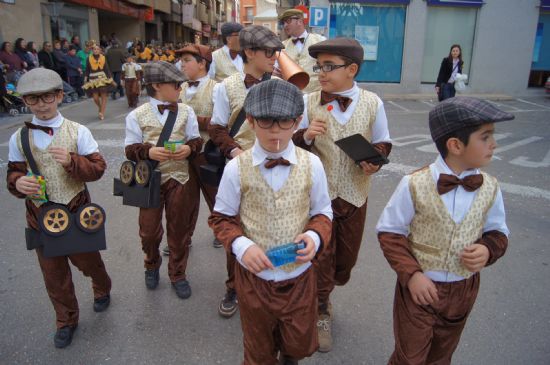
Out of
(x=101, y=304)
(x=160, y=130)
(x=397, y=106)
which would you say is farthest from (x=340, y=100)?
(x=397, y=106)

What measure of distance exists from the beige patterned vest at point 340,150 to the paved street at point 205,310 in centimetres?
102

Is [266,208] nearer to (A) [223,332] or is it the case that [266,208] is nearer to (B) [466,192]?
(B) [466,192]

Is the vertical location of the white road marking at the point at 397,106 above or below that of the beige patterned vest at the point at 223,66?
below

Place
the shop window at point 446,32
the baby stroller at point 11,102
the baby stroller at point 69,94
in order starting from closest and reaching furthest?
the baby stroller at point 11,102
the baby stroller at point 69,94
the shop window at point 446,32

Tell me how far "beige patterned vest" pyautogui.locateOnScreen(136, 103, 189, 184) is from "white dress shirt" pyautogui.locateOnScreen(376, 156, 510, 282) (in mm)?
1860

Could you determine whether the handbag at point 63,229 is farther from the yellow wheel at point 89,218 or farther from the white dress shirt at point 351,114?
the white dress shirt at point 351,114

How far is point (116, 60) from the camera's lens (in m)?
16.2

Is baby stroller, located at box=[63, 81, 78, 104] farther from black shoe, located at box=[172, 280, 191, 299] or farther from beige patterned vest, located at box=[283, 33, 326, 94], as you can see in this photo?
black shoe, located at box=[172, 280, 191, 299]

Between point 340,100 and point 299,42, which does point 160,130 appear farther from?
point 299,42

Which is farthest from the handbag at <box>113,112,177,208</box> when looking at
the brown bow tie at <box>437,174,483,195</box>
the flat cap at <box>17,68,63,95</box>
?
the brown bow tie at <box>437,174,483,195</box>

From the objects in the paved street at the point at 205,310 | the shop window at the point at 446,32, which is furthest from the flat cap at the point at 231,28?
the shop window at the point at 446,32

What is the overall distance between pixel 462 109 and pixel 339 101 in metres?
0.95

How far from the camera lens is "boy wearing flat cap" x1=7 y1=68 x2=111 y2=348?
8.81ft

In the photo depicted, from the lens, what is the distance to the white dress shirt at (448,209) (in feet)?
6.63
